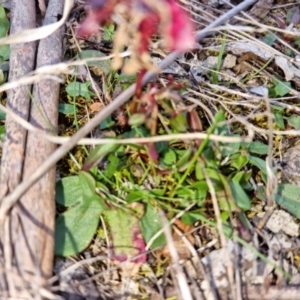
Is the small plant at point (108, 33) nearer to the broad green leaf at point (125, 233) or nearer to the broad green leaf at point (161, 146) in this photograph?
the broad green leaf at point (161, 146)

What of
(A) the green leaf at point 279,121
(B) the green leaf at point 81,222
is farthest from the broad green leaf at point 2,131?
(A) the green leaf at point 279,121

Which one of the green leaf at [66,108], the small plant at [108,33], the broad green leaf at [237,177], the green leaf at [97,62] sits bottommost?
the broad green leaf at [237,177]

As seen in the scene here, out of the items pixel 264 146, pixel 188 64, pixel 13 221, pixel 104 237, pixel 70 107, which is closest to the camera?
pixel 13 221

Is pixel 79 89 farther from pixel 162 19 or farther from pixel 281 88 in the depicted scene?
pixel 281 88

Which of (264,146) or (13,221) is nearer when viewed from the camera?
(13,221)

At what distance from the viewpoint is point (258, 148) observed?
143 cm

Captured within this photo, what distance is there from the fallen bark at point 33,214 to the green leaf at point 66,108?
4cm

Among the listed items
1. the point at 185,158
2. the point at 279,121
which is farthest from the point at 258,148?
the point at 185,158

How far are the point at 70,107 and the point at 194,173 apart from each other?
45cm

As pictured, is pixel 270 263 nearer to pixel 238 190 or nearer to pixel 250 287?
pixel 250 287

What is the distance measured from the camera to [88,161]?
1317mm

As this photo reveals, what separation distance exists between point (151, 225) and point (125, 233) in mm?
70

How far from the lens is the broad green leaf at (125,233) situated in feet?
4.16

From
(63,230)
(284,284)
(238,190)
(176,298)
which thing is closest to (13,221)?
(63,230)
